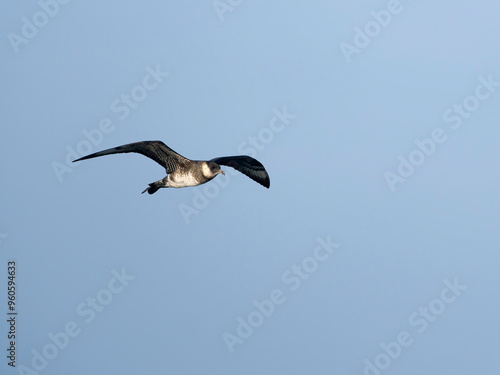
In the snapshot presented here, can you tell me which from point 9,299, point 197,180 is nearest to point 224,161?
point 197,180

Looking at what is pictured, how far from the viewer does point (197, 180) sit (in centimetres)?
2803

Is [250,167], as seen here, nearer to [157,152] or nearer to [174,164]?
Answer: [174,164]

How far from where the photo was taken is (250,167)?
2997cm

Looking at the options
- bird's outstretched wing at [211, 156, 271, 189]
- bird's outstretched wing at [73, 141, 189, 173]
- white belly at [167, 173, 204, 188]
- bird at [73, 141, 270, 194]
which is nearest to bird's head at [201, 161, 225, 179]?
bird at [73, 141, 270, 194]

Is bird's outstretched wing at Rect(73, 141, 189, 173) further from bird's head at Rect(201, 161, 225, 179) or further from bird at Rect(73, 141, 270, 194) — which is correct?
bird's head at Rect(201, 161, 225, 179)

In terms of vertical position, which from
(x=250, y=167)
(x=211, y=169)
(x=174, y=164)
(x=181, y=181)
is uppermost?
(x=174, y=164)

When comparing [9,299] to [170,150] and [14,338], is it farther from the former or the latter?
[170,150]

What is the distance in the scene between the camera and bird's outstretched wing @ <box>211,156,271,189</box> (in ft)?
96.2

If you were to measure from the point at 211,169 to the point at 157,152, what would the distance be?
1943mm

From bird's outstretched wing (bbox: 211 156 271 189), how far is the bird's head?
1.40m

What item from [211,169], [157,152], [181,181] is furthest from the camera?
[181,181]

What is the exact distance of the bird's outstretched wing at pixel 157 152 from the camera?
90.9ft

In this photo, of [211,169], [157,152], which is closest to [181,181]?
[157,152]

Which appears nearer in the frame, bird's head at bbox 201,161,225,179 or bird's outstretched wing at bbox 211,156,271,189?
bird's head at bbox 201,161,225,179
